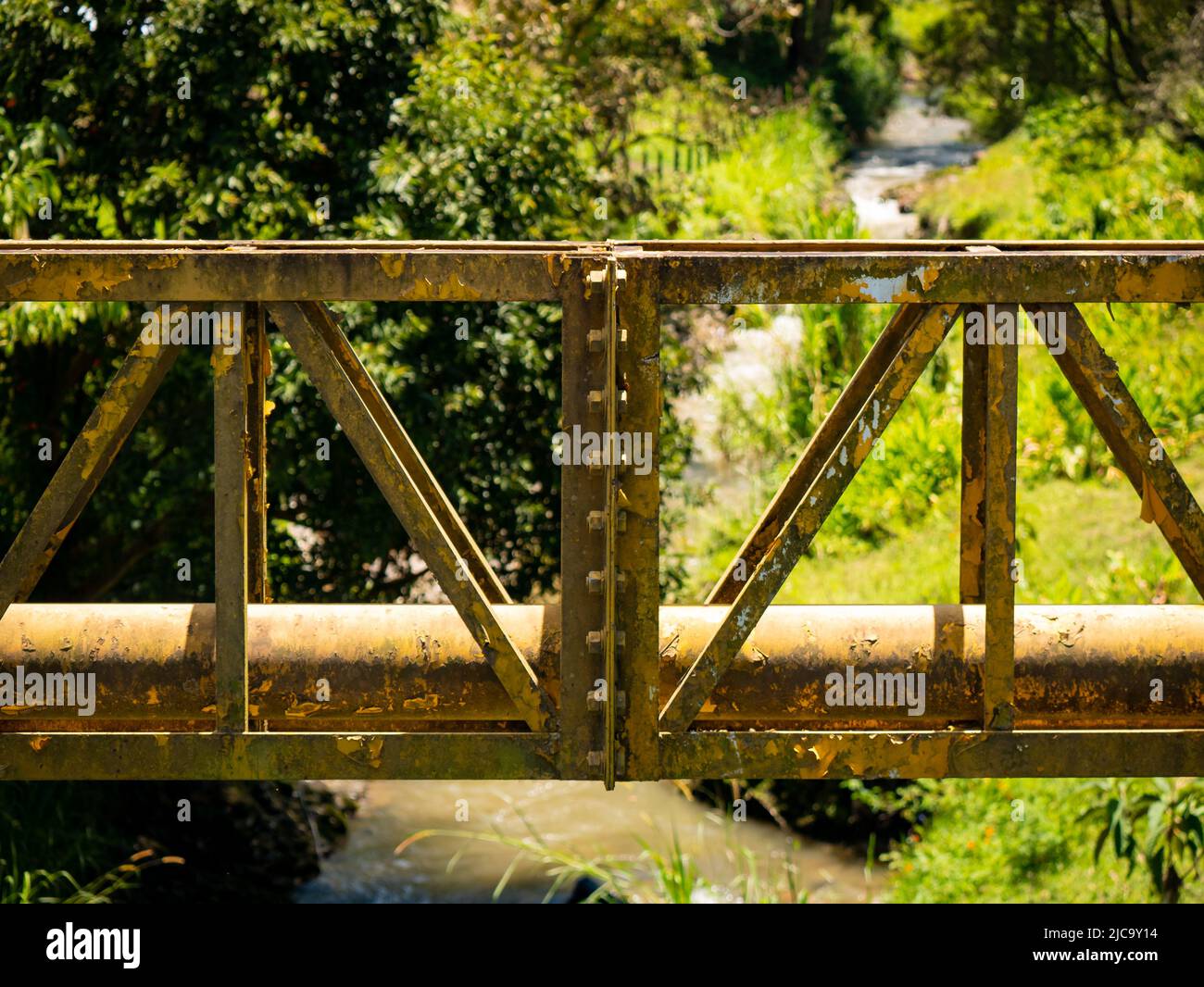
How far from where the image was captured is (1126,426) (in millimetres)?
2912

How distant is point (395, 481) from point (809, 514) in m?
0.90

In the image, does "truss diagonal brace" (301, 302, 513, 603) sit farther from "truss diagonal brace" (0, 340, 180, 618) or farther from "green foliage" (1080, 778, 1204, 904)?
"green foliage" (1080, 778, 1204, 904)

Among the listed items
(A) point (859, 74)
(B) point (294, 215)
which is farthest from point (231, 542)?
(A) point (859, 74)

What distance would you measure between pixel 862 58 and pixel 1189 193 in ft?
39.7

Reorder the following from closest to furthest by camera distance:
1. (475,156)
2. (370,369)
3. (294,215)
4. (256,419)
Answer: (256,419) < (370,369) < (294,215) < (475,156)

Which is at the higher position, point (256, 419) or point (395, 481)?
point (256, 419)

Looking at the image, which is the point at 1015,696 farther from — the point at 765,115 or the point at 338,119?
the point at 765,115

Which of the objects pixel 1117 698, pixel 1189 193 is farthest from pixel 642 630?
pixel 1189 193

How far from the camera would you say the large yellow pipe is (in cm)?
303

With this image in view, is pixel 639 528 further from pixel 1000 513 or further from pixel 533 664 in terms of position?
pixel 1000 513

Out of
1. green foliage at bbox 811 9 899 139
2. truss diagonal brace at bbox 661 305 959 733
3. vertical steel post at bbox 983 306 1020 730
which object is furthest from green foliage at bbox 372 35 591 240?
green foliage at bbox 811 9 899 139

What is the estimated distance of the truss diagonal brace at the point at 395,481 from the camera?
2854 millimetres

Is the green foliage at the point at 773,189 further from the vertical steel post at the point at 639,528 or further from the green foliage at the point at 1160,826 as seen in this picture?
the vertical steel post at the point at 639,528

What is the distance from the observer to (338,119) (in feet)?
26.2
